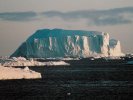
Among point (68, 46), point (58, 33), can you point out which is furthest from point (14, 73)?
point (58, 33)

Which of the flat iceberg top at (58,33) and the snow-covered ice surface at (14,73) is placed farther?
the flat iceberg top at (58,33)

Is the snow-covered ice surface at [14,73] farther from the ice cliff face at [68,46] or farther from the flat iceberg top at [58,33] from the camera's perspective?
the flat iceberg top at [58,33]

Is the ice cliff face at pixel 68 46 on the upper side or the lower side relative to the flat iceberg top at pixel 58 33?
lower

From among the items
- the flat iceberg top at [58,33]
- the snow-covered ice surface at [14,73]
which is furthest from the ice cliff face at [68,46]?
the snow-covered ice surface at [14,73]

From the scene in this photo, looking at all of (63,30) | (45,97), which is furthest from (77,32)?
(45,97)

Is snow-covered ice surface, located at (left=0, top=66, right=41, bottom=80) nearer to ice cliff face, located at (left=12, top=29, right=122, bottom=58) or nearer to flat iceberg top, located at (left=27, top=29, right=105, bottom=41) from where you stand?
ice cliff face, located at (left=12, top=29, right=122, bottom=58)

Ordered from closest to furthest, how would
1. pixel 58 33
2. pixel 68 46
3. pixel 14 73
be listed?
pixel 14 73
pixel 68 46
pixel 58 33

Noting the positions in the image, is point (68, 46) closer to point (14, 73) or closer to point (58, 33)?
point (58, 33)

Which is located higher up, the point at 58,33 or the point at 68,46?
the point at 58,33

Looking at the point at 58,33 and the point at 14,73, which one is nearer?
the point at 14,73

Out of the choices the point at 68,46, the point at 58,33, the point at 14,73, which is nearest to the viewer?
the point at 14,73

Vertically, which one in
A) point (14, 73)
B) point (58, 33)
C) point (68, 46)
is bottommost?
point (14, 73)
